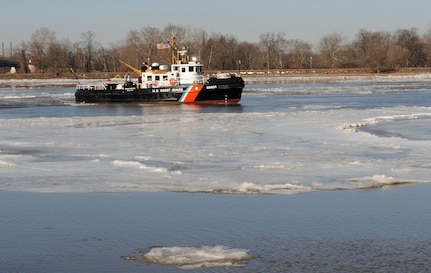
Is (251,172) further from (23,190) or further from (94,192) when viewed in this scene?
(23,190)

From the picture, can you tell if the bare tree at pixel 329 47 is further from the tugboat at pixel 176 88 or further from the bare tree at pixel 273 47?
the tugboat at pixel 176 88

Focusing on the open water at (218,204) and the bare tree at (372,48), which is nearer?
the open water at (218,204)

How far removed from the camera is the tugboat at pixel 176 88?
38812 millimetres

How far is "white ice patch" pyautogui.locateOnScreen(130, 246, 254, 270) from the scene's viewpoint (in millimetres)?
7152

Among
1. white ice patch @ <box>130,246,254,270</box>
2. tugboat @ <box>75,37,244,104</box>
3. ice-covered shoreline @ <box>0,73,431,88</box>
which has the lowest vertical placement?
ice-covered shoreline @ <box>0,73,431,88</box>

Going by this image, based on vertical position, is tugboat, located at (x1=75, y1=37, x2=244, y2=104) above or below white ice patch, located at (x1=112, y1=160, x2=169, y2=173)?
above

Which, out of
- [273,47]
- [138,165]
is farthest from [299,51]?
[138,165]

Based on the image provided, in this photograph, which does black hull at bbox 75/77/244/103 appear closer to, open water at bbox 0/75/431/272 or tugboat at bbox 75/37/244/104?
tugboat at bbox 75/37/244/104

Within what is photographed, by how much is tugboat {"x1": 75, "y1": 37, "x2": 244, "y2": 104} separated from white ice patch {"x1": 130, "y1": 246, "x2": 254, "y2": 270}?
102 feet

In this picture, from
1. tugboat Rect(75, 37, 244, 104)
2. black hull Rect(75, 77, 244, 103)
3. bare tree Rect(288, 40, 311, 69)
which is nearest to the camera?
black hull Rect(75, 77, 244, 103)

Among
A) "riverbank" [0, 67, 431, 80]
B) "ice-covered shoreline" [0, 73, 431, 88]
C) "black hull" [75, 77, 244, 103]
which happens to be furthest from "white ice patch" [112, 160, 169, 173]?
"riverbank" [0, 67, 431, 80]

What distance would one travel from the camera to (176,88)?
39.4 metres

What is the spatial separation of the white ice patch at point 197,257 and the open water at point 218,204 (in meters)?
0.01

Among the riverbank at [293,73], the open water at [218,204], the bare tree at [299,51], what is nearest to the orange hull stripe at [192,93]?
the open water at [218,204]
